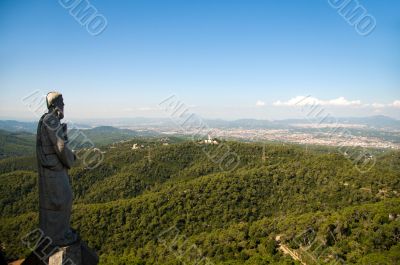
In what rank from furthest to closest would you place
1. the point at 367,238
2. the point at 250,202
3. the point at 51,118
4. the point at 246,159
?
the point at 246,159 → the point at 250,202 → the point at 367,238 → the point at 51,118

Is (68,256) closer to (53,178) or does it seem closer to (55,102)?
(53,178)

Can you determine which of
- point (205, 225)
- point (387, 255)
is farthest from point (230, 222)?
point (387, 255)

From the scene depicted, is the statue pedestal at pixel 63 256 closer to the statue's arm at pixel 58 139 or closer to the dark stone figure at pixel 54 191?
the dark stone figure at pixel 54 191

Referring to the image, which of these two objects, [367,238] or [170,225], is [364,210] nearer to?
[367,238]

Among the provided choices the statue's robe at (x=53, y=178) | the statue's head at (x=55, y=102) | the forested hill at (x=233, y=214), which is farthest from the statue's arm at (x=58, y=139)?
the forested hill at (x=233, y=214)

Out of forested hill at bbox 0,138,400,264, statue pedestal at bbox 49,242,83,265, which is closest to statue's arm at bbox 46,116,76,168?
statue pedestal at bbox 49,242,83,265

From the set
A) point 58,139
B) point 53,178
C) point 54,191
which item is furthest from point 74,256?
point 58,139

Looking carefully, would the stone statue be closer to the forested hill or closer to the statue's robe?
the statue's robe
